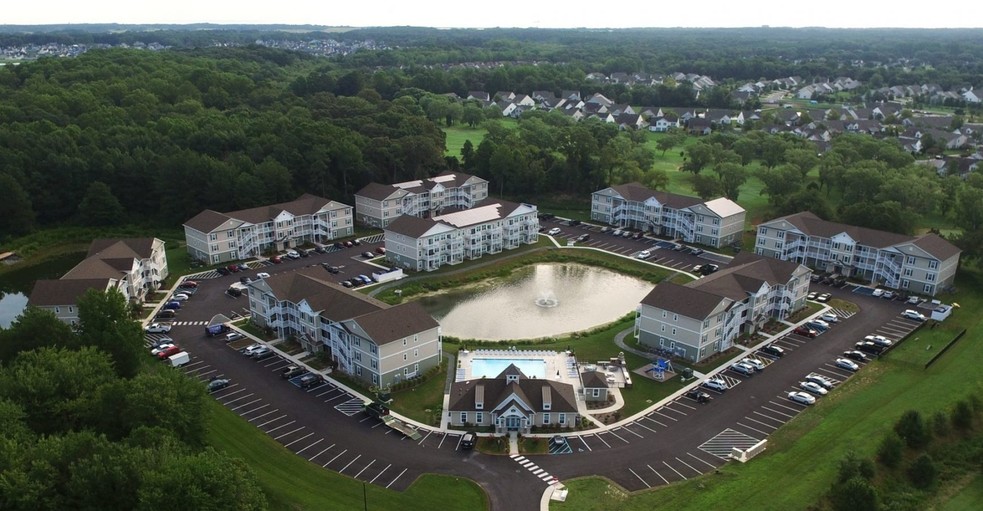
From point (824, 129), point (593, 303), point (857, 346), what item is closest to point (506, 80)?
point (824, 129)

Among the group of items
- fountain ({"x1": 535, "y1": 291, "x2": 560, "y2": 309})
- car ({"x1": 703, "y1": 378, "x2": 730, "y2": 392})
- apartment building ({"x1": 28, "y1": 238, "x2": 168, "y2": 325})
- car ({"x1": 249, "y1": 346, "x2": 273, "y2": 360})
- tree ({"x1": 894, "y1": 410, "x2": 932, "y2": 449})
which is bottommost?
fountain ({"x1": 535, "y1": 291, "x2": 560, "y2": 309})

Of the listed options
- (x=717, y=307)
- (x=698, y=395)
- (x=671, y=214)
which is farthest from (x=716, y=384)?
(x=671, y=214)

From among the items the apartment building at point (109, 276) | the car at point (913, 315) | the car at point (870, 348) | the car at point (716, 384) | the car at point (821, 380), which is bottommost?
the car at point (716, 384)

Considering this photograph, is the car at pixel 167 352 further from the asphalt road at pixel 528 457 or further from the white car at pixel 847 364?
the white car at pixel 847 364

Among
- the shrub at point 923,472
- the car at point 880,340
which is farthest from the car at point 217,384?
the car at point 880,340

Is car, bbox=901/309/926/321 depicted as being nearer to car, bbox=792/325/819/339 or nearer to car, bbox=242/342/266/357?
car, bbox=792/325/819/339

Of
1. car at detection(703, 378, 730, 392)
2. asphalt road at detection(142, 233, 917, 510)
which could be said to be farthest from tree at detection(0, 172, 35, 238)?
car at detection(703, 378, 730, 392)
